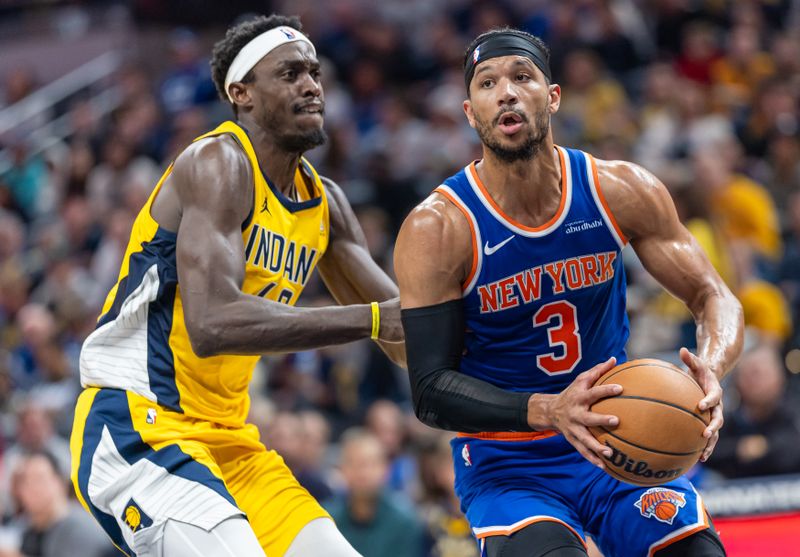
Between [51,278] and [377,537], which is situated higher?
[51,278]

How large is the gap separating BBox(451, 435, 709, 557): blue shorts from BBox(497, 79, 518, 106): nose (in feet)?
4.19

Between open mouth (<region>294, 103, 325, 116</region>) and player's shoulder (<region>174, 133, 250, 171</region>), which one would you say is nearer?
player's shoulder (<region>174, 133, 250, 171</region>)

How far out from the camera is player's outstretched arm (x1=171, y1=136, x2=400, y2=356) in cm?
429

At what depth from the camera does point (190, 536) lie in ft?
13.5

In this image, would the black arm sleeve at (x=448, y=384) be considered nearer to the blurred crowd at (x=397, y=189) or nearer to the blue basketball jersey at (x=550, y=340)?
the blue basketball jersey at (x=550, y=340)

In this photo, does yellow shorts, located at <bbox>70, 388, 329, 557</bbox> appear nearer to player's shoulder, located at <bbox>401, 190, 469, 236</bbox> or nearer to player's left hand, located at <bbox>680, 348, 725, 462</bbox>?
player's shoulder, located at <bbox>401, 190, 469, 236</bbox>

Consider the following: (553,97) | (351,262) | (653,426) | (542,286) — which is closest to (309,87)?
(351,262)

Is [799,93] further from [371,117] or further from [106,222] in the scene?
[106,222]

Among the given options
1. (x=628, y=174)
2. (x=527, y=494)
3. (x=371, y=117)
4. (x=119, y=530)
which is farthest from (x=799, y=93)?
(x=119, y=530)

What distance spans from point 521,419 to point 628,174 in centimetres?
109

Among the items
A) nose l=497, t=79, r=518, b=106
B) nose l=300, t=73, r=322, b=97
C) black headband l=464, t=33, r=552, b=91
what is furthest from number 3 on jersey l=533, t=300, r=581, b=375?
nose l=300, t=73, r=322, b=97

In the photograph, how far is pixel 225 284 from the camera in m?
4.31

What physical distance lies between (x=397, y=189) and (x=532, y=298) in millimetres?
6908

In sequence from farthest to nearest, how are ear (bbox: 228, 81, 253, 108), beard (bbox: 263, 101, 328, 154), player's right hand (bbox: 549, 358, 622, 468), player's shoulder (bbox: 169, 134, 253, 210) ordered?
ear (bbox: 228, 81, 253, 108) < beard (bbox: 263, 101, 328, 154) < player's shoulder (bbox: 169, 134, 253, 210) < player's right hand (bbox: 549, 358, 622, 468)
